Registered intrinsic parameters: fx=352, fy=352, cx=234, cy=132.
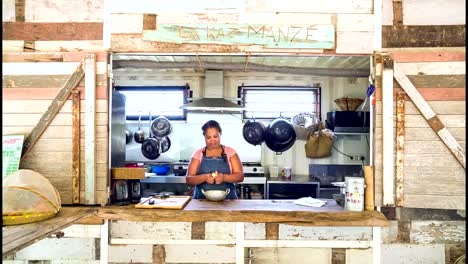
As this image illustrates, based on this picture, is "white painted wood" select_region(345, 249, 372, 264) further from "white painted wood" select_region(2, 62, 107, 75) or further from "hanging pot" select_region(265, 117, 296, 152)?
"hanging pot" select_region(265, 117, 296, 152)

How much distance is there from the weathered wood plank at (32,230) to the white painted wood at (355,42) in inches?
98.1

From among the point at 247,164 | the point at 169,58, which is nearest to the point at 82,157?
the point at 169,58

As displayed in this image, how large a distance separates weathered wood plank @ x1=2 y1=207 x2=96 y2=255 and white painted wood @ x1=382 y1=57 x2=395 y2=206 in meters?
2.42

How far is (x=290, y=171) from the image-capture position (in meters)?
6.41

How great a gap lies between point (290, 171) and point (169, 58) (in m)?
2.95

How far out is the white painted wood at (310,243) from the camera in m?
3.01

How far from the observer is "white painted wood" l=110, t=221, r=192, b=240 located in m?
3.04

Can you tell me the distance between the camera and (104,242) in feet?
9.93

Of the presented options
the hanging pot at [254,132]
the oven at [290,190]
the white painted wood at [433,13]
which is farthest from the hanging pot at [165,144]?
the white painted wood at [433,13]

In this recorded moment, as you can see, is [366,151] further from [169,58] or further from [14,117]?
[14,117]

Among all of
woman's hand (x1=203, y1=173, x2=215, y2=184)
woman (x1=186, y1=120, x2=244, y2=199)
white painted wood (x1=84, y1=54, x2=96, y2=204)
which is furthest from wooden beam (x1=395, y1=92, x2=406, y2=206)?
white painted wood (x1=84, y1=54, x2=96, y2=204)

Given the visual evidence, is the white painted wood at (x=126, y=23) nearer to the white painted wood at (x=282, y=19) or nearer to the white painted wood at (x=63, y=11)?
the white painted wood at (x=63, y=11)

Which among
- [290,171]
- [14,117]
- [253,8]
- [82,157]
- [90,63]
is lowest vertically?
[290,171]

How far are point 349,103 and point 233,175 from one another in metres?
3.48
